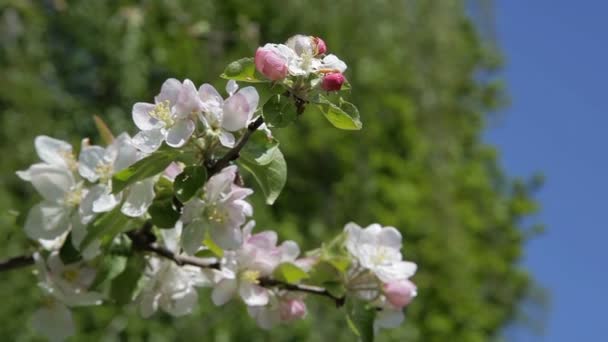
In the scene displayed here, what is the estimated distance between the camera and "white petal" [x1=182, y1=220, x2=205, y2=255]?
845 mm

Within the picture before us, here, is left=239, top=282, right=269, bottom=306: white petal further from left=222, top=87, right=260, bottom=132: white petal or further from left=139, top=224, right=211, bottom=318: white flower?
left=222, top=87, right=260, bottom=132: white petal

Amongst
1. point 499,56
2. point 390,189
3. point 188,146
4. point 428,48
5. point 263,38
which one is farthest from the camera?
point 499,56

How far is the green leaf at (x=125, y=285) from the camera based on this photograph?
3.09 feet

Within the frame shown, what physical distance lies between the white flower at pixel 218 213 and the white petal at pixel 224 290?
0.09 metres

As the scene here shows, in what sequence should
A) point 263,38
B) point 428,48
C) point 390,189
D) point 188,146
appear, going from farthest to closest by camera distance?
point 428,48 < point 390,189 < point 263,38 < point 188,146

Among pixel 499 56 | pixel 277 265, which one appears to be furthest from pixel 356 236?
pixel 499 56

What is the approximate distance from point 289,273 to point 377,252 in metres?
Answer: 0.10

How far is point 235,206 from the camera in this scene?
854 mm

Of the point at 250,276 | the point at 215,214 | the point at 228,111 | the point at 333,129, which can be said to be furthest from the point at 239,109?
the point at 333,129

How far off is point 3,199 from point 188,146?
7.86ft

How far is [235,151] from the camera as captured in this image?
79 centimetres

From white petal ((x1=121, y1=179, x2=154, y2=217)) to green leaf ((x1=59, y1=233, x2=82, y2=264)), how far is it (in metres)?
0.10

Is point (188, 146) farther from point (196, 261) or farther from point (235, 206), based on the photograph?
point (196, 261)

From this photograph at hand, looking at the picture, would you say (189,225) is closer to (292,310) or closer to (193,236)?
(193,236)
